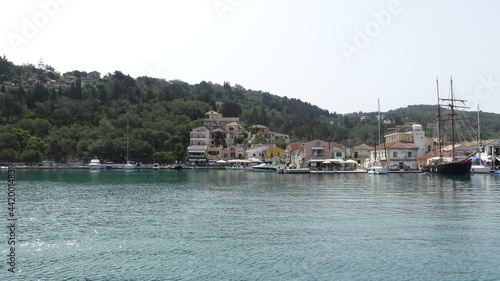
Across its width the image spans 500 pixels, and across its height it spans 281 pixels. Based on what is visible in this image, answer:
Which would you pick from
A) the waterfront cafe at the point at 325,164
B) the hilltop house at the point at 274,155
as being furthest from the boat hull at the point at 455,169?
the hilltop house at the point at 274,155

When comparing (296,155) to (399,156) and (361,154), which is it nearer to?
(361,154)

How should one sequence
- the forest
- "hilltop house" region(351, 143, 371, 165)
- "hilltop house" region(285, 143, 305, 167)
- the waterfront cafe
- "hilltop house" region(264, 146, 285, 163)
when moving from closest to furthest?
the waterfront cafe < "hilltop house" region(285, 143, 305, 167) < "hilltop house" region(351, 143, 371, 165) < the forest < "hilltop house" region(264, 146, 285, 163)

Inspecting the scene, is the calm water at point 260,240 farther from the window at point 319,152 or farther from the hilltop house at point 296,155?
the hilltop house at point 296,155

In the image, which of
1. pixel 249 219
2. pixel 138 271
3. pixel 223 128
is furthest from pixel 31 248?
pixel 223 128

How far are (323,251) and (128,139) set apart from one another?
297 ft

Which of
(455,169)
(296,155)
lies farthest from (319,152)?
(455,169)

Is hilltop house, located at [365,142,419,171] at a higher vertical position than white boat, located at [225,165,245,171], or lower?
higher

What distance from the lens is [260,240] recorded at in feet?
62.7

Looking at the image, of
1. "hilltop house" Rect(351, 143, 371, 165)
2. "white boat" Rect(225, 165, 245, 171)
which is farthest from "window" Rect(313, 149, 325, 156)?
"white boat" Rect(225, 165, 245, 171)

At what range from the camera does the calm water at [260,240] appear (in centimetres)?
1492

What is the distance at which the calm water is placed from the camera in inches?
587

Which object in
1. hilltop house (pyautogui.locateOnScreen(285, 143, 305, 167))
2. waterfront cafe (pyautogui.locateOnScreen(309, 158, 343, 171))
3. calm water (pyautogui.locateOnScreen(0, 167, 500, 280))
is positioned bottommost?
calm water (pyautogui.locateOnScreen(0, 167, 500, 280))

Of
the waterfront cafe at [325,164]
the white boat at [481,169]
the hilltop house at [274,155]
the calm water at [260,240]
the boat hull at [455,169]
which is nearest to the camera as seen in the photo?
the calm water at [260,240]

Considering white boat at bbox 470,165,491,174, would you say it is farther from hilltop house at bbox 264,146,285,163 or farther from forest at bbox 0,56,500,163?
hilltop house at bbox 264,146,285,163
